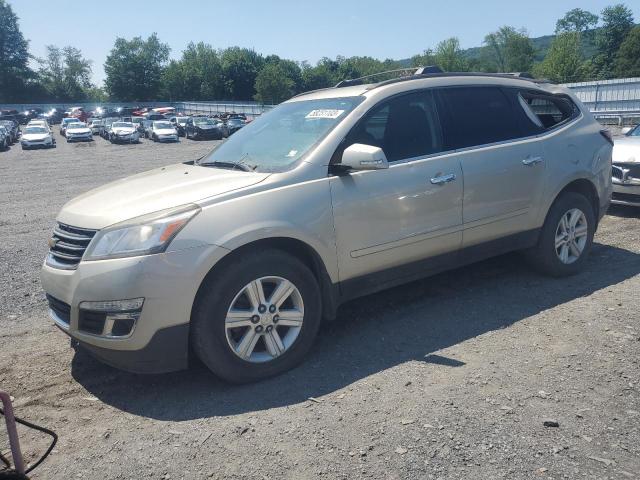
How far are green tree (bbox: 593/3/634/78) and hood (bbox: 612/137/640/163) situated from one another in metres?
87.6

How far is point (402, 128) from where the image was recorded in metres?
4.40

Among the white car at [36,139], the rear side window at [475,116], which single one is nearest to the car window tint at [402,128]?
the rear side window at [475,116]

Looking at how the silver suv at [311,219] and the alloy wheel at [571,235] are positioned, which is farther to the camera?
the alloy wheel at [571,235]

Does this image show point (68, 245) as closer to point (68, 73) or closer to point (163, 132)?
point (163, 132)

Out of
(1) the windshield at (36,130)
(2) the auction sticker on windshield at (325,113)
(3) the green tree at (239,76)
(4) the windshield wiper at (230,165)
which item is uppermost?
(3) the green tree at (239,76)

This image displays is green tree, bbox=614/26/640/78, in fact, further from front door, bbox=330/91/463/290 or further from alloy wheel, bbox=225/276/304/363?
alloy wheel, bbox=225/276/304/363

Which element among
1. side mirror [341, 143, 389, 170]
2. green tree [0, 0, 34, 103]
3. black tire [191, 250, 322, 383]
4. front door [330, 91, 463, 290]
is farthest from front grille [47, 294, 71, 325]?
green tree [0, 0, 34, 103]

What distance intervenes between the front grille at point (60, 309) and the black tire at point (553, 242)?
3.93m

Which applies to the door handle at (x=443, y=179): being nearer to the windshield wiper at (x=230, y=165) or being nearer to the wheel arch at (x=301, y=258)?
the wheel arch at (x=301, y=258)

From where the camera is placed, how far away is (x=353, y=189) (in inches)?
155

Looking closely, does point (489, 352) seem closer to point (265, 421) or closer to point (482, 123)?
point (265, 421)

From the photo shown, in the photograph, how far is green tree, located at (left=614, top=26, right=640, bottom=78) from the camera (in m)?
79.2

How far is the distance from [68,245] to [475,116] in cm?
334

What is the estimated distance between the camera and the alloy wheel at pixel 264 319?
3510 millimetres
